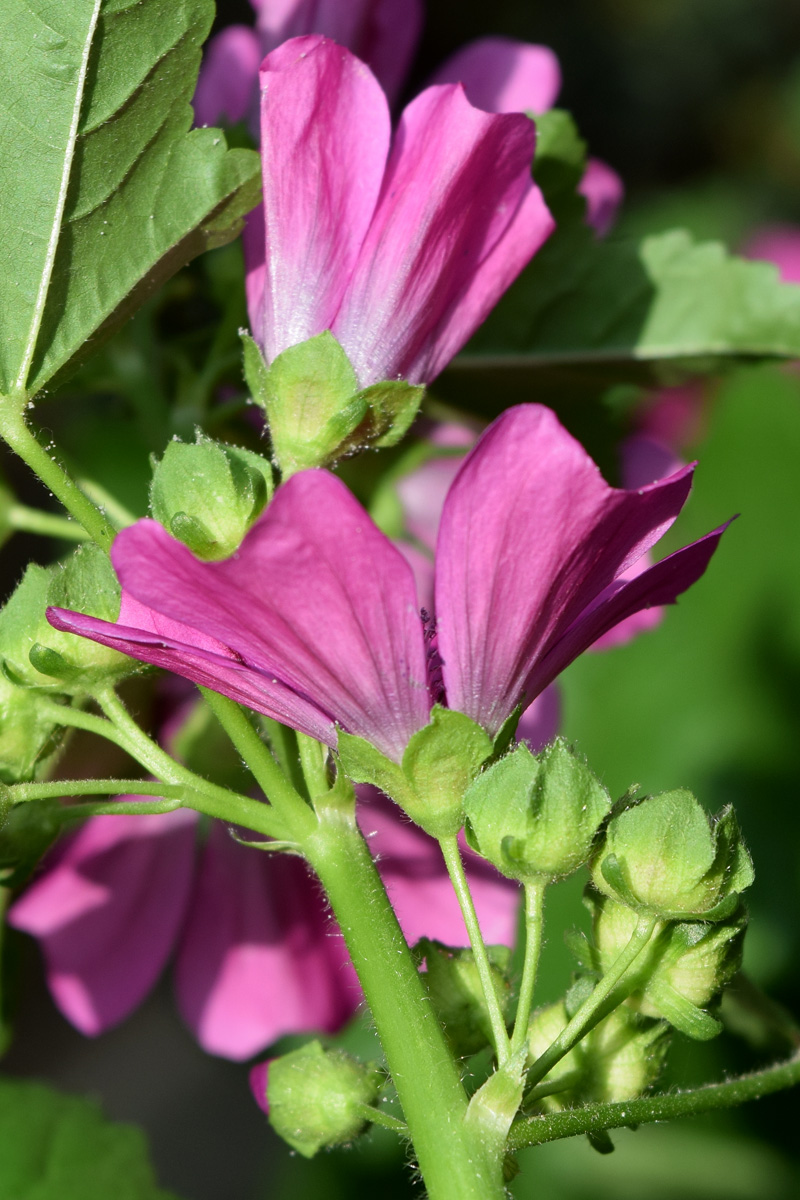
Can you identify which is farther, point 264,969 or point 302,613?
point 264,969

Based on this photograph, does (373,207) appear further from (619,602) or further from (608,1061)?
(608,1061)

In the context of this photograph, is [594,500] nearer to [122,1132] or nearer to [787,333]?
[787,333]

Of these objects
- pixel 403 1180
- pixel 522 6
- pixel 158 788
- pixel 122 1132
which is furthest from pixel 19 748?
pixel 522 6

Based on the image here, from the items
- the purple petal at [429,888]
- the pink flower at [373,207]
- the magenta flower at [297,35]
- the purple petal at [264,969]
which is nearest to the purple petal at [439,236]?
the pink flower at [373,207]

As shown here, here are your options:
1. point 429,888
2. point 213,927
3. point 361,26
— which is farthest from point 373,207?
point 213,927

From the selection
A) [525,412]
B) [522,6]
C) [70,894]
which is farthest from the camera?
[522,6]

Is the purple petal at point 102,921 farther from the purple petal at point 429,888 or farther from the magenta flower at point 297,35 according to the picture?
the magenta flower at point 297,35
